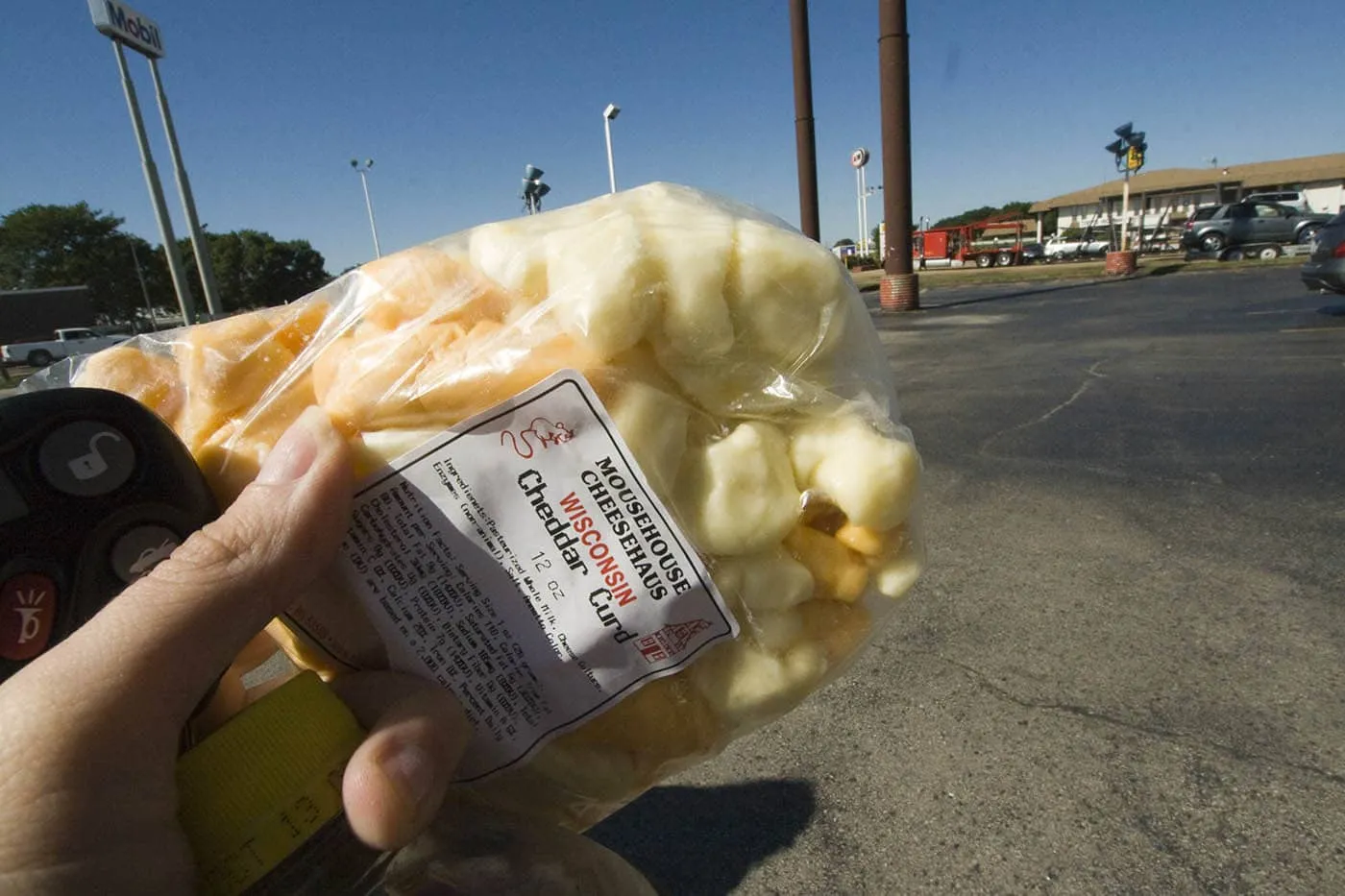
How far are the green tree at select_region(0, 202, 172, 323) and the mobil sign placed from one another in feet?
107

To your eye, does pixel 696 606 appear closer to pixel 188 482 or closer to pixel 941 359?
pixel 188 482

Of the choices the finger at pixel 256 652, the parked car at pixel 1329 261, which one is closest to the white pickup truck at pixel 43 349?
the finger at pixel 256 652

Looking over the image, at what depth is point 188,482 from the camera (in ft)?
2.52

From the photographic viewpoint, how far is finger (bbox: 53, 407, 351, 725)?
2.13 feet

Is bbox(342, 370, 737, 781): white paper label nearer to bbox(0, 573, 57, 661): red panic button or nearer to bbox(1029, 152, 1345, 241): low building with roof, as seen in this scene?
bbox(0, 573, 57, 661): red panic button

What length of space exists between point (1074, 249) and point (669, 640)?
1574 inches

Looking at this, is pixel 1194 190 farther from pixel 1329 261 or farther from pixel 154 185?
pixel 154 185

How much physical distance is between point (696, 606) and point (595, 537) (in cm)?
13

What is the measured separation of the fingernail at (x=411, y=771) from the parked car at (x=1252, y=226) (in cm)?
2656

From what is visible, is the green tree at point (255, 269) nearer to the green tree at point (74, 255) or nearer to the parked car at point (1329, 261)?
the green tree at point (74, 255)

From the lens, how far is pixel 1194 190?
40.9 meters

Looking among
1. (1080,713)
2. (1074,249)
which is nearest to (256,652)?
(1080,713)

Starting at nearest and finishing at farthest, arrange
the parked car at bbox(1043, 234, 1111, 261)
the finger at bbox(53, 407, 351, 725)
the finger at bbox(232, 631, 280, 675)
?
the finger at bbox(53, 407, 351, 725), the finger at bbox(232, 631, 280, 675), the parked car at bbox(1043, 234, 1111, 261)

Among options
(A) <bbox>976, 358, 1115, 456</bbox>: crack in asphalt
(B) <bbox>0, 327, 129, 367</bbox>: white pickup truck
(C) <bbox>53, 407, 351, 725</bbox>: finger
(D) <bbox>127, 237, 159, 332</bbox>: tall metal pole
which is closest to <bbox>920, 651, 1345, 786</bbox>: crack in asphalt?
(C) <bbox>53, 407, 351, 725</bbox>: finger
